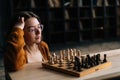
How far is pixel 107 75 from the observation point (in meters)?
1.15

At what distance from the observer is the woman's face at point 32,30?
1.51 metres

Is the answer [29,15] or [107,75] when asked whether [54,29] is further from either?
[107,75]

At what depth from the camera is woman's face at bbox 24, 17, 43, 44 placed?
151 centimetres

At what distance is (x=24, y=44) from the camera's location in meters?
1.46

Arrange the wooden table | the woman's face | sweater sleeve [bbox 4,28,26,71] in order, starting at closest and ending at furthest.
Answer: the wooden table, sweater sleeve [bbox 4,28,26,71], the woman's face

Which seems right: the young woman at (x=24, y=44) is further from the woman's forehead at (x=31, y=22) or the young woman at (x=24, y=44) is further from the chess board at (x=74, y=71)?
the chess board at (x=74, y=71)

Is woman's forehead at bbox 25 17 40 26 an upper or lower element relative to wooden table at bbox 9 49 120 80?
upper

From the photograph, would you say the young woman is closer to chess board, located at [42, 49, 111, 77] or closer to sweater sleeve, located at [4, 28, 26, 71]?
sweater sleeve, located at [4, 28, 26, 71]

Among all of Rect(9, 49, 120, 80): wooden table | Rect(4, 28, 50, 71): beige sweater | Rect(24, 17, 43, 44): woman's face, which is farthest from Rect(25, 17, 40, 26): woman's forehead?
Rect(9, 49, 120, 80): wooden table

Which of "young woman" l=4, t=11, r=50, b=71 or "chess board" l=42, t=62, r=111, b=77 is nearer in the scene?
"chess board" l=42, t=62, r=111, b=77

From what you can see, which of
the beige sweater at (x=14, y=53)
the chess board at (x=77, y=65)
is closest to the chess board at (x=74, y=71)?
the chess board at (x=77, y=65)

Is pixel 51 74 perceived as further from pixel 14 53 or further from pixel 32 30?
pixel 32 30

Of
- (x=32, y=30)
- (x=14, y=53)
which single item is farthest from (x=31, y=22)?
(x=14, y=53)

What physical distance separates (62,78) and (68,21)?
8.28ft
